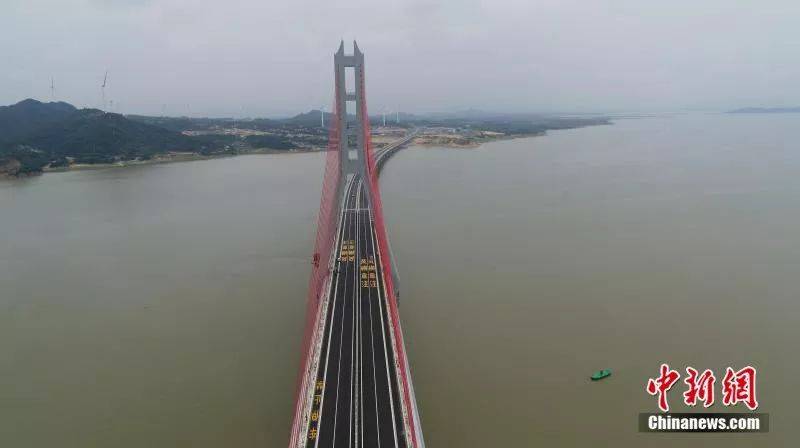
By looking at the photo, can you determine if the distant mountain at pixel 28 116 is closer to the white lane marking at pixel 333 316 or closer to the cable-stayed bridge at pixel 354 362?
the white lane marking at pixel 333 316

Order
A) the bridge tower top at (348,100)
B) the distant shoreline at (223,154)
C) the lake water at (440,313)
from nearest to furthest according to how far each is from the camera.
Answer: the lake water at (440,313) < the bridge tower top at (348,100) < the distant shoreline at (223,154)

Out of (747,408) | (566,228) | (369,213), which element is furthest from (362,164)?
(747,408)

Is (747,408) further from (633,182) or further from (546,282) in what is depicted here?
(633,182)

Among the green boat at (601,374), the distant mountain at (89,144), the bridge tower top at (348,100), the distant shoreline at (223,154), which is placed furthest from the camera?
the distant shoreline at (223,154)

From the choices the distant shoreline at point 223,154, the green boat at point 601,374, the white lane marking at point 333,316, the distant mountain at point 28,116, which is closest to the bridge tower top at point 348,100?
the white lane marking at point 333,316

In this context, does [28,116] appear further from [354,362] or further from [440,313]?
[354,362]

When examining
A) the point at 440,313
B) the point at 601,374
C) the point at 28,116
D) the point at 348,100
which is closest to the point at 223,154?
the point at 348,100
